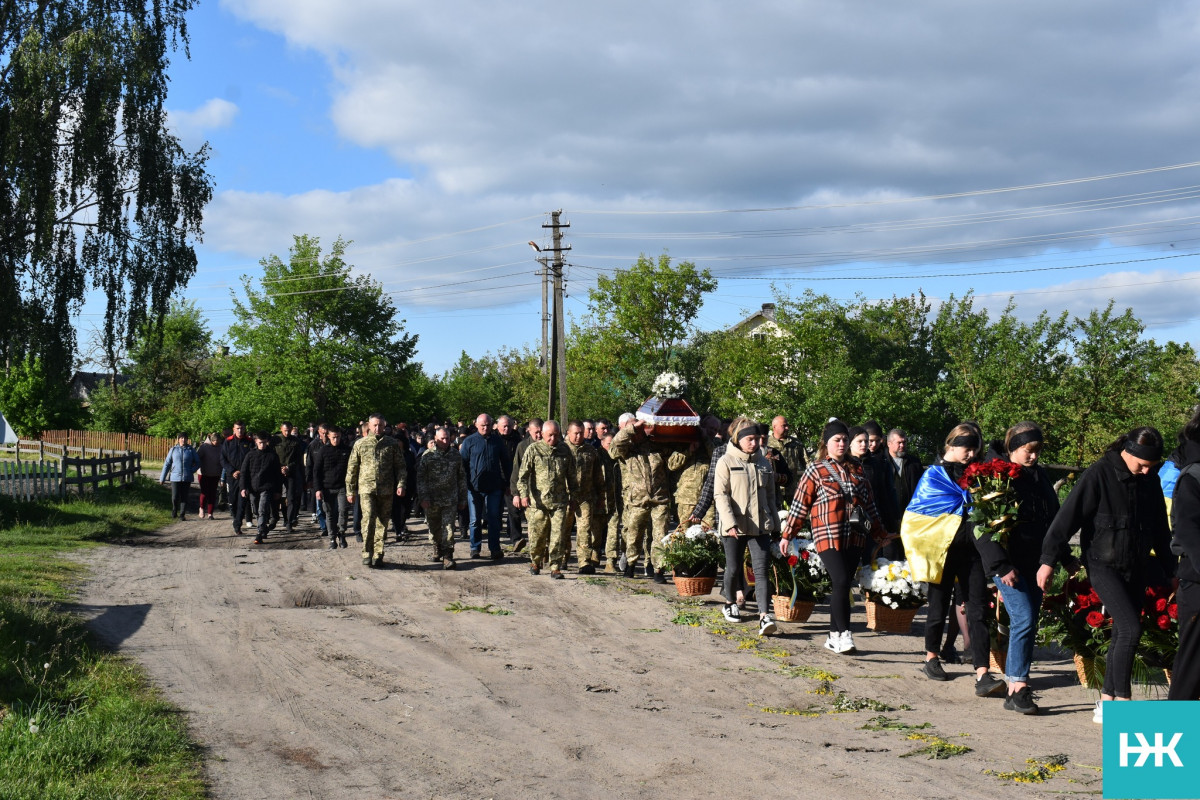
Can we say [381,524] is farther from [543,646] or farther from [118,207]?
[118,207]

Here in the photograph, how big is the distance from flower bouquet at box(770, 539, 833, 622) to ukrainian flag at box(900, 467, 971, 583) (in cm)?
208

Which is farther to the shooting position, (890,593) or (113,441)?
(113,441)

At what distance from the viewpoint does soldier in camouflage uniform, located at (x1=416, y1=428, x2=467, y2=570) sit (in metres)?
13.9

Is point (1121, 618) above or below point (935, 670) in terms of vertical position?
above

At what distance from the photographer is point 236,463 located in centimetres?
2081

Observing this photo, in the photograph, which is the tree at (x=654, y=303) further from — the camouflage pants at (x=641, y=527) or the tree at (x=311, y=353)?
the camouflage pants at (x=641, y=527)

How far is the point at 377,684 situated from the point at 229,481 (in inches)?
593

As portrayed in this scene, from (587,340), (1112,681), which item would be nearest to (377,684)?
(1112,681)

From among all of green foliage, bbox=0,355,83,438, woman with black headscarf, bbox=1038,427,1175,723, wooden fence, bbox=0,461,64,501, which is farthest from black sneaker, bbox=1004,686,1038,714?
green foliage, bbox=0,355,83,438

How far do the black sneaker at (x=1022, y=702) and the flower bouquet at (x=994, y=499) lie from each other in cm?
98

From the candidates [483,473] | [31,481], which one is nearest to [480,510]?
[483,473]

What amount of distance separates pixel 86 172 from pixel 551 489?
57.4ft

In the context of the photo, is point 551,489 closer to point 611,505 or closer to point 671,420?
point 611,505

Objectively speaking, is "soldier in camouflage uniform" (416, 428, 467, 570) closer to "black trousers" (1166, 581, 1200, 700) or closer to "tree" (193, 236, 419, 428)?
"black trousers" (1166, 581, 1200, 700)
